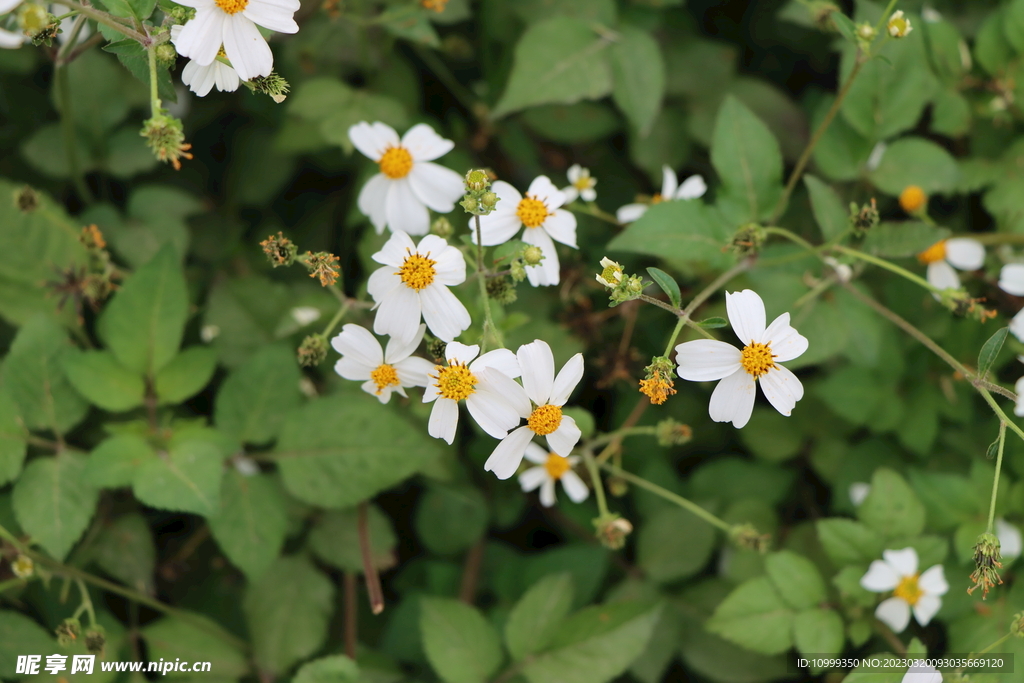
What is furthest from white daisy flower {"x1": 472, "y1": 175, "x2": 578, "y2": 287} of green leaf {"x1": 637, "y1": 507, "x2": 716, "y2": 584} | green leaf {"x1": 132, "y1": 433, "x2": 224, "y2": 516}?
green leaf {"x1": 637, "y1": 507, "x2": 716, "y2": 584}

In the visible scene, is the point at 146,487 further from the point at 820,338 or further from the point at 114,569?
the point at 820,338

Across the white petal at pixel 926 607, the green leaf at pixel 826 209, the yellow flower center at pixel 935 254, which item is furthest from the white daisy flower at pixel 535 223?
the white petal at pixel 926 607

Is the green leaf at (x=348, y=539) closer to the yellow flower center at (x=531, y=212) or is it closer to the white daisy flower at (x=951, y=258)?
the yellow flower center at (x=531, y=212)

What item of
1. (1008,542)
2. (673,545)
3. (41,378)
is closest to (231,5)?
Answer: (41,378)

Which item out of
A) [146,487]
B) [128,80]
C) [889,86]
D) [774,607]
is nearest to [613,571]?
[774,607]

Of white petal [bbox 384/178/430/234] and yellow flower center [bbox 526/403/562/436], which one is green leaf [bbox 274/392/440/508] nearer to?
white petal [bbox 384/178/430/234]

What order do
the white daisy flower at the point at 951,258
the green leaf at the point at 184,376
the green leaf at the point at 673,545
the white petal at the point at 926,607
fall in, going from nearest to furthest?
the white petal at the point at 926,607 < the green leaf at the point at 184,376 < the white daisy flower at the point at 951,258 < the green leaf at the point at 673,545

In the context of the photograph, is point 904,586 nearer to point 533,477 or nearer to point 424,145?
point 533,477
